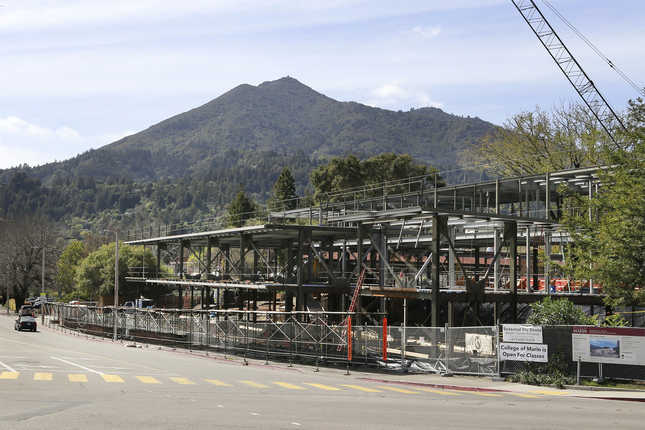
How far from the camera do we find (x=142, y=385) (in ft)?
65.8

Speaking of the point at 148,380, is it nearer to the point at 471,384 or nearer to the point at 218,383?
the point at 218,383

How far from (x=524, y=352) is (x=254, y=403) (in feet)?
38.4

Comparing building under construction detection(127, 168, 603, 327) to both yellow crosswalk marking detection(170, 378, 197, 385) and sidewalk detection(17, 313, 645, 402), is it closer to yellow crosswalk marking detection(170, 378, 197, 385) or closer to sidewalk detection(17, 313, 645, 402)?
sidewalk detection(17, 313, 645, 402)

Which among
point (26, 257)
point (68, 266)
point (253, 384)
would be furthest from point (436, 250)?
point (68, 266)

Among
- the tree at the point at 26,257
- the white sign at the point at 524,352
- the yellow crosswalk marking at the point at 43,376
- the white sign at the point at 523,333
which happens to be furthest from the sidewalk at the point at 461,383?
the tree at the point at 26,257

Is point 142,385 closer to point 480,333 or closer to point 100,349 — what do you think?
point 480,333

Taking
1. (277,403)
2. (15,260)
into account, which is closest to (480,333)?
(277,403)

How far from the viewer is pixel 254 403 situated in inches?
656

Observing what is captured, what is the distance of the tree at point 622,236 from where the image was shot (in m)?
26.0

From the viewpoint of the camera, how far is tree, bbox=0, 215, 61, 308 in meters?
83.7

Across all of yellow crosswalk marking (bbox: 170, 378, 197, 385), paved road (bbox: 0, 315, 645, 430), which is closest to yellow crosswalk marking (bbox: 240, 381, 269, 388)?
paved road (bbox: 0, 315, 645, 430)

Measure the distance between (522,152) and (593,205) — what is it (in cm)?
3945

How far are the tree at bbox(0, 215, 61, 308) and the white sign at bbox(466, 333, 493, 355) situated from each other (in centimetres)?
6931

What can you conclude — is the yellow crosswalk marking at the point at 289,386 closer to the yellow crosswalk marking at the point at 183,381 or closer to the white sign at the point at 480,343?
the yellow crosswalk marking at the point at 183,381
